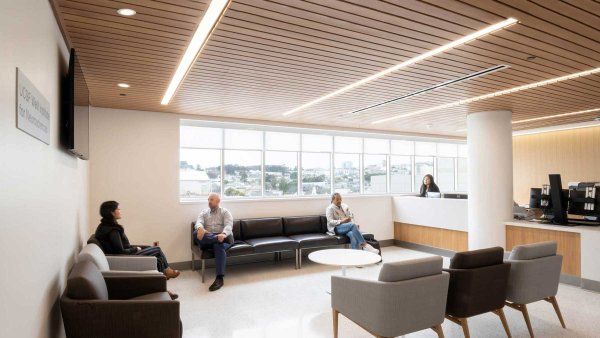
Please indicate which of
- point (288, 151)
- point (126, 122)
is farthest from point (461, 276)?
point (126, 122)

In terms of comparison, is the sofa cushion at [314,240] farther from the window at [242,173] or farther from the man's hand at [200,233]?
the man's hand at [200,233]

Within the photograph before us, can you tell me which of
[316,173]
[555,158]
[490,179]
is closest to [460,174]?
[555,158]

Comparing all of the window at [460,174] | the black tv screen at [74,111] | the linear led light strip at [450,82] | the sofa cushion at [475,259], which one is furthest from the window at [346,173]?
the black tv screen at [74,111]

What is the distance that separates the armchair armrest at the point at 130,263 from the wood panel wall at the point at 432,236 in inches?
219

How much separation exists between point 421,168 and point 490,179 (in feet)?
12.7

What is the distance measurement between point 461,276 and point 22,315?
10.3 ft

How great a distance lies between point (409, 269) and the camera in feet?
9.51

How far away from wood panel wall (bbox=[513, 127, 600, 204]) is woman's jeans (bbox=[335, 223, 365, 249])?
19.2 ft

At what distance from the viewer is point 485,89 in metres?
4.77

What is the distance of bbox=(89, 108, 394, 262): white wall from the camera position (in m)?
5.90

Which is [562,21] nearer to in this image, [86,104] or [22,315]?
[22,315]

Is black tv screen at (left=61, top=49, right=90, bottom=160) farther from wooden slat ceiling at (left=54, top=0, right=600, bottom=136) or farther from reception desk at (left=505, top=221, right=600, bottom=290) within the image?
reception desk at (left=505, top=221, right=600, bottom=290)

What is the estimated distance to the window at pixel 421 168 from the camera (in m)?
9.83

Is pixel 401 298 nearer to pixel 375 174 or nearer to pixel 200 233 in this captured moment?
pixel 200 233
